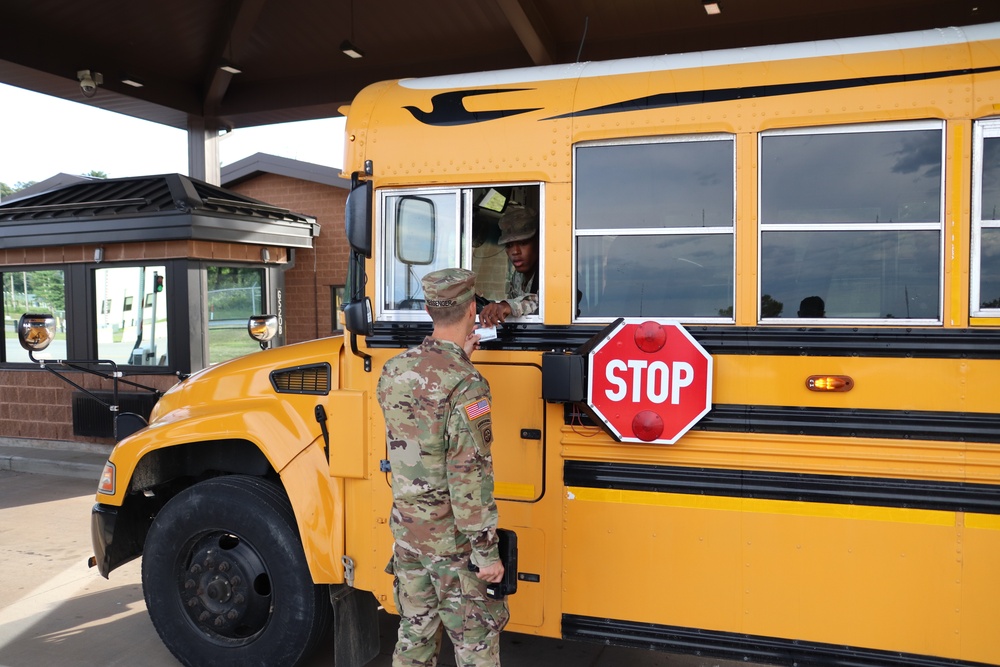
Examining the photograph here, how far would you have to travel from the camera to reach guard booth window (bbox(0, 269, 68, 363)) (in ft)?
29.9

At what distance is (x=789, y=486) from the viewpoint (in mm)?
2838

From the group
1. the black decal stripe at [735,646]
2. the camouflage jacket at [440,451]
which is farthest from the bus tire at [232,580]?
the black decal stripe at [735,646]

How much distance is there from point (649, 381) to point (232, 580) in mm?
2339

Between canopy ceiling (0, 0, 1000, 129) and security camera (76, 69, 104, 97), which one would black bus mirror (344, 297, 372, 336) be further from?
security camera (76, 69, 104, 97)

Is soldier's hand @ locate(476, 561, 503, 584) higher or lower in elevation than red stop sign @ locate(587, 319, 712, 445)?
lower

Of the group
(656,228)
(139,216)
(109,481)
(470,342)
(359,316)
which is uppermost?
(139,216)

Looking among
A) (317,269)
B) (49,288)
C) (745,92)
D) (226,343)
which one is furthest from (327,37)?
(745,92)

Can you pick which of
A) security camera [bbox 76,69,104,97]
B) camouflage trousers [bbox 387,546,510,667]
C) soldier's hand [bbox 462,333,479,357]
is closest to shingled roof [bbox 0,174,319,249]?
security camera [bbox 76,69,104,97]

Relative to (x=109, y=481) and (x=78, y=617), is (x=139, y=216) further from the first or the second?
(x=109, y=481)

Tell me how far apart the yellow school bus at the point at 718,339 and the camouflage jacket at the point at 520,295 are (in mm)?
44

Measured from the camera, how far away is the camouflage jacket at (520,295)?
10.3 ft

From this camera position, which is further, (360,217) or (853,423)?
(360,217)

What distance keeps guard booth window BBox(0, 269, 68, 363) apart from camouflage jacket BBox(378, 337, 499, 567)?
800 centimetres

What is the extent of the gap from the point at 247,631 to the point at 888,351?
10.8 ft
